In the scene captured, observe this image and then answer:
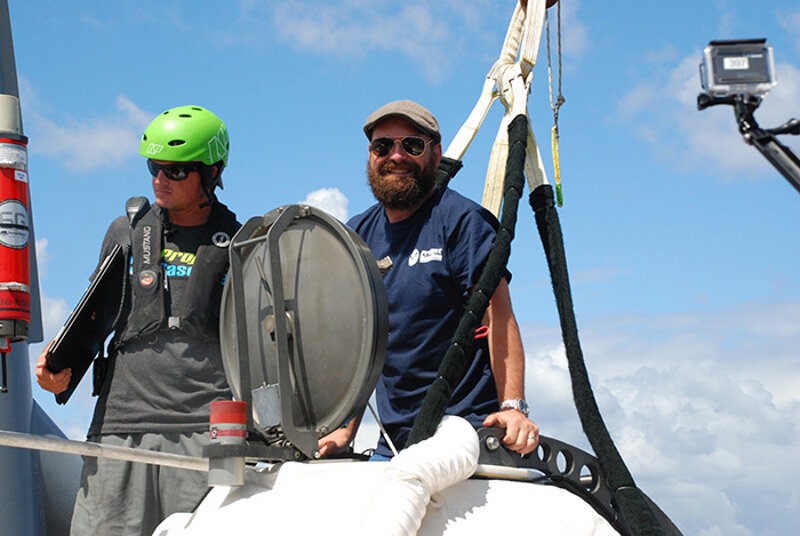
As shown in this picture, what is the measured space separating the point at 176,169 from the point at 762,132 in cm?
291

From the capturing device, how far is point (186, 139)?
4465mm

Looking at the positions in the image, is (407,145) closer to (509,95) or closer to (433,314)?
(509,95)

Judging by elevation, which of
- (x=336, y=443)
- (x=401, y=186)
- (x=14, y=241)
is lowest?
(x=336, y=443)

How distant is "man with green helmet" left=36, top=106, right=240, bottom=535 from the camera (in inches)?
165

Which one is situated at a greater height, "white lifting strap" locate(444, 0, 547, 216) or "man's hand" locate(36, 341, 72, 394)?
"white lifting strap" locate(444, 0, 547, 216)

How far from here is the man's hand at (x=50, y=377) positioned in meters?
4.37

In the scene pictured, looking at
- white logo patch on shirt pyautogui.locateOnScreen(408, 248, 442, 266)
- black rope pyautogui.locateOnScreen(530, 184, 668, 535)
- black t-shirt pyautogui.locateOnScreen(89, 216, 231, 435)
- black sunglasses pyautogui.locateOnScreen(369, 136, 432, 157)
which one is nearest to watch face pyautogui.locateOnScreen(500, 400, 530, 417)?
black rope pyautogui.locateOnScreen(530, 184, 668, 535)

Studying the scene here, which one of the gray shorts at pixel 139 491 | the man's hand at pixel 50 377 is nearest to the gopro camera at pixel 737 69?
the gray shorts at pixel 139 491

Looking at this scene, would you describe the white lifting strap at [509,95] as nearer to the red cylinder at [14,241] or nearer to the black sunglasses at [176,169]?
the black sunglasses at [176,169]

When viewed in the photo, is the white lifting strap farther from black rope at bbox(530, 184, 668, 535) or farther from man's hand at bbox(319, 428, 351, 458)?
man's hand at bbox(319, 428, 351, 458)

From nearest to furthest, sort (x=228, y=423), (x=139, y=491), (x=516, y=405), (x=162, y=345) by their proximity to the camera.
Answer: (x=228, y=423) < (x=516, y=405) < (x=139, y=491) < (x=162, y=345)

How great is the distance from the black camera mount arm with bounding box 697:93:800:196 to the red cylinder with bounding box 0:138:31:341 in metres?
2.87

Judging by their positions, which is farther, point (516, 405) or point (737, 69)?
point (516, 405)

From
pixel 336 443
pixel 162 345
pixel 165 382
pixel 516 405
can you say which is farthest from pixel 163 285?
pixel 516 405
